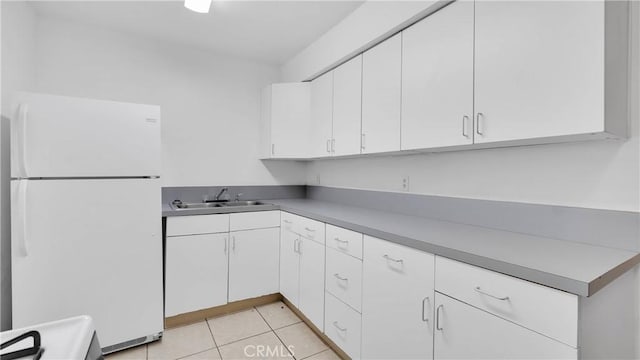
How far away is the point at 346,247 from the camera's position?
1.80 m

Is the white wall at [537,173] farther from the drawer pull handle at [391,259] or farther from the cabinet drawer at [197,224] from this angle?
the cabinet drawer at [197,224]

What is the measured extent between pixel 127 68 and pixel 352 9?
78.7 inches

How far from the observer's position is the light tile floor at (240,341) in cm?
194

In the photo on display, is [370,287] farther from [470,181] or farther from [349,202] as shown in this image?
[349,202]

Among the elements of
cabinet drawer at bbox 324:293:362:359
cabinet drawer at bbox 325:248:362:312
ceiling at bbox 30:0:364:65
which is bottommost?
cabinet drawer at bbox 324:293:362:359

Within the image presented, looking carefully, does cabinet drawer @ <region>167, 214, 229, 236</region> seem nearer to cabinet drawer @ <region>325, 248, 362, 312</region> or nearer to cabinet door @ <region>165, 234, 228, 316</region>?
cabinet door @ <region>165, 234, 228, 316</region>

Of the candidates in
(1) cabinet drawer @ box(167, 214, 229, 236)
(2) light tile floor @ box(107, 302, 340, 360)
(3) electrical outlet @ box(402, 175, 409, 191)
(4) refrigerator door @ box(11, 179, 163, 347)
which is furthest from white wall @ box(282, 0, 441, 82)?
(2) light tile floor @ box(107, 302, 340, 360)

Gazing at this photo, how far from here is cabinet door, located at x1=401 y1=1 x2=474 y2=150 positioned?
4.72 feet

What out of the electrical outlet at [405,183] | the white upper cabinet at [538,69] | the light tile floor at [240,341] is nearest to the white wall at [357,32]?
the white upper cabinet at [538,69]

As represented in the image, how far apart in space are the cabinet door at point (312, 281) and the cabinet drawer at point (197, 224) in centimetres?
68

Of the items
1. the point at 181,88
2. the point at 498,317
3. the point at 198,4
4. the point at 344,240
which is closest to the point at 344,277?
the point at 344,240

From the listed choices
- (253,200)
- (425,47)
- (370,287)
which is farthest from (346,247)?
(253,200)

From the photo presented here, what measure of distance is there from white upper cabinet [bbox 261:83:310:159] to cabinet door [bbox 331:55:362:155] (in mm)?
465

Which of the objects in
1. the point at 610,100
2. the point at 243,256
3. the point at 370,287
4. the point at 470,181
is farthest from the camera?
the point at 243,256
